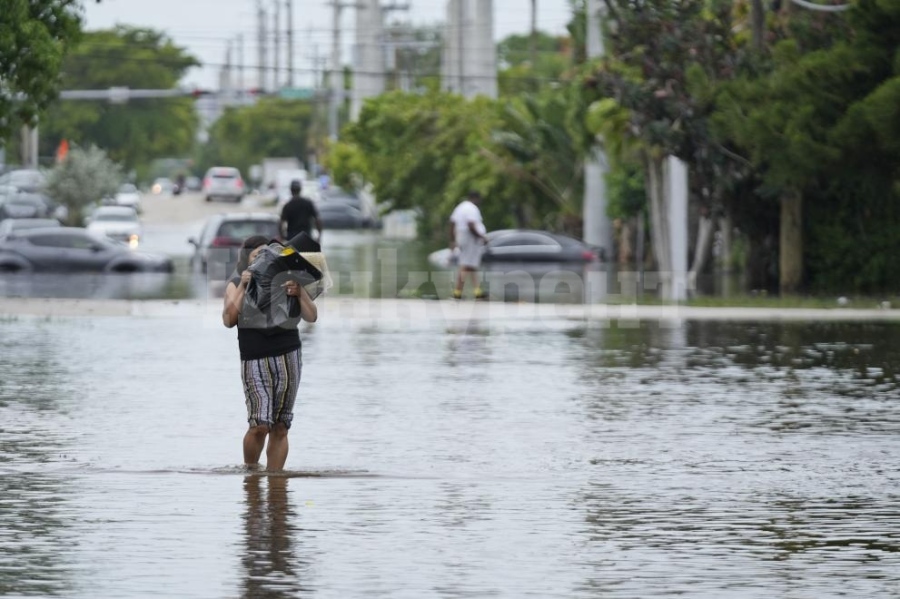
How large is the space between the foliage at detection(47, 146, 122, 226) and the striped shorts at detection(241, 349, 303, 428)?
5156cm

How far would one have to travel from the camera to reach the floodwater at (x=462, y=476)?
9.74m

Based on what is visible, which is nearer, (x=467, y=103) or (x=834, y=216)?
(x=834, y=216)

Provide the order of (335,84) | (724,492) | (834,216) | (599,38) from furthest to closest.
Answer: (335,84), (599,38), (834,216), (724,492)

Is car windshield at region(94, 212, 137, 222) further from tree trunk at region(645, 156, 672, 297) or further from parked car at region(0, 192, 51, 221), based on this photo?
tree trunk at region(645, 156, 672, 297)

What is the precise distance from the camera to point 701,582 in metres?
9.53

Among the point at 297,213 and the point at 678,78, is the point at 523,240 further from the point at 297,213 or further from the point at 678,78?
the point at 297,213

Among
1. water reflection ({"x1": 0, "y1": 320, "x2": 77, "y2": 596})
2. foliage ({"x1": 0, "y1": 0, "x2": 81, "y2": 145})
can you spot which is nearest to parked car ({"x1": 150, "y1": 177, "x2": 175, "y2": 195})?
foliage ({"x1": 0, "y1": 0, "x2": 81, "y2": 145})

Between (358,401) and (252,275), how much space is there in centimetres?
501

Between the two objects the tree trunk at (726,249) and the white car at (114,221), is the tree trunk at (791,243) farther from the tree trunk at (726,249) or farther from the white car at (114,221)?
the white car at (114,221)

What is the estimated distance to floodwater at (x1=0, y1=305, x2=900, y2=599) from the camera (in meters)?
9.74

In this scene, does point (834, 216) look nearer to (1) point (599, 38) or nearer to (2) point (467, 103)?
(1) point (599, 38)

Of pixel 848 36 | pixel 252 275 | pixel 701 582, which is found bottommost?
pixel 701 582

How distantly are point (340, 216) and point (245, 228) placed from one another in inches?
1703

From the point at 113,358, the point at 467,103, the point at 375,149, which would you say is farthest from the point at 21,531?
the point at 375,149
